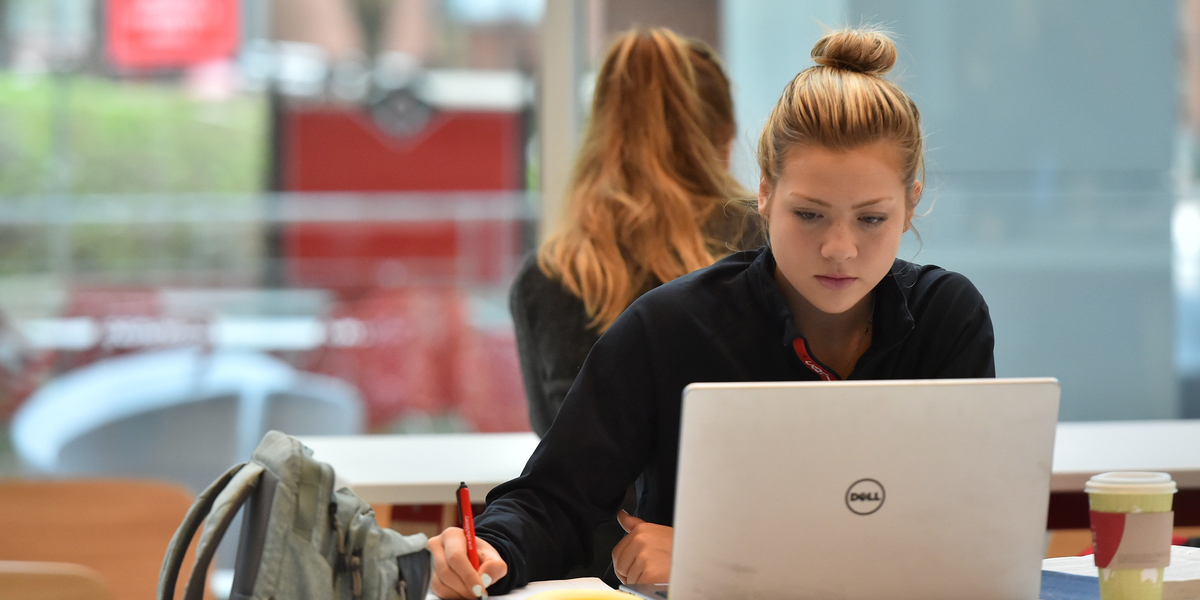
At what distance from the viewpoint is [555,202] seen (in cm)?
295

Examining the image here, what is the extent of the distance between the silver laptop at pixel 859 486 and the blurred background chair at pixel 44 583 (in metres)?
1.06

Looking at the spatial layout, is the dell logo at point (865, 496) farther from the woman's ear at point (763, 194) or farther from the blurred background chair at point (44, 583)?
the blurred background chair at point (44, 583)

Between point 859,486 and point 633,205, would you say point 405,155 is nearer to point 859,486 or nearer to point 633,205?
point 633,205

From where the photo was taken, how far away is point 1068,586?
42.4 inches

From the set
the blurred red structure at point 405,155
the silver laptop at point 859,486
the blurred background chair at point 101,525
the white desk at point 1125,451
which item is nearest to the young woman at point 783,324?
the silver laptop at point 859,486

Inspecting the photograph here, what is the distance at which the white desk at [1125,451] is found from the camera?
1.83 m

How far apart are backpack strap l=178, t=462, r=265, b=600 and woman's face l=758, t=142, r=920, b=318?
57 cm

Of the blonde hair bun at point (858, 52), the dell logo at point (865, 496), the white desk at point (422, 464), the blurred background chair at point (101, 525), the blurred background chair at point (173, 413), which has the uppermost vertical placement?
the blonde hair bun at point (858, 52)

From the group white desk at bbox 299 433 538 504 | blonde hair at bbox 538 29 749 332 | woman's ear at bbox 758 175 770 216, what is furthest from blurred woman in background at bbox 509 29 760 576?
woman's ear at bbox 758 175 770 216

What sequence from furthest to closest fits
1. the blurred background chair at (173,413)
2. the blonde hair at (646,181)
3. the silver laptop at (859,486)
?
1. the blurred background chair at (173,413)
2. the blonde hair at (646,181)
3. the silver laptop at (859,486)

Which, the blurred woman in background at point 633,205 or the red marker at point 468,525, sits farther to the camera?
the blurred woman in background at point 633,205

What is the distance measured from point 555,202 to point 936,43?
102 centimetres

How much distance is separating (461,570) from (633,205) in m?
0.88

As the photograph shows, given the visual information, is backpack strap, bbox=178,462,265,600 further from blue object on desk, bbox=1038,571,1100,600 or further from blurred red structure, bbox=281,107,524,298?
blurred red structure, bbox=281,107,524,298
